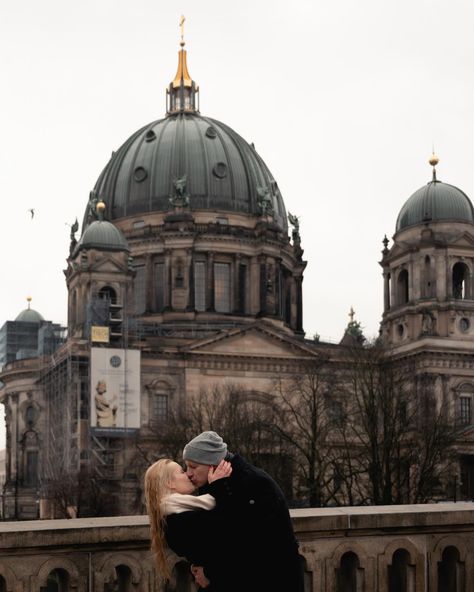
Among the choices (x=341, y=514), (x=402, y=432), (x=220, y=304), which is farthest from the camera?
(x=220, y=304)

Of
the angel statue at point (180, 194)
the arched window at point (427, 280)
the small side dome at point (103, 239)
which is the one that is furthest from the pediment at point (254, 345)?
the angel statue at point (180, 194)

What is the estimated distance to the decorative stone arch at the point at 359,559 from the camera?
12.1 m

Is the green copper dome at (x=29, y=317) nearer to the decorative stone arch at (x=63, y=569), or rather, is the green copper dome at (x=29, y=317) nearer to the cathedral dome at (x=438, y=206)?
the cathedral dome at (x=438, y=206)

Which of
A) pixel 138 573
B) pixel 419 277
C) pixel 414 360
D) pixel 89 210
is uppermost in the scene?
pixel 89 210

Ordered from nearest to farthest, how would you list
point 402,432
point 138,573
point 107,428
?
point 138,573 < point 402,432 < point 107,428

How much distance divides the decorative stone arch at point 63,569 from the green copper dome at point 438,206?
3019 inches

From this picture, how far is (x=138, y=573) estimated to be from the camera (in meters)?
11.4

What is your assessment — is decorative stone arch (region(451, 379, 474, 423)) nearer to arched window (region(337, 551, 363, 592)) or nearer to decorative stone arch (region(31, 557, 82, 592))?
arched window (region(337, 551, 363, 592))

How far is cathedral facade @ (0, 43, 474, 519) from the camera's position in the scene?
269 ft

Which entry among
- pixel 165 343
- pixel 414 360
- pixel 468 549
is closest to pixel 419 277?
pixel 414 360

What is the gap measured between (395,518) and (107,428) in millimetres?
68560

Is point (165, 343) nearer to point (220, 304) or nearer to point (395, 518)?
point (220, 304)

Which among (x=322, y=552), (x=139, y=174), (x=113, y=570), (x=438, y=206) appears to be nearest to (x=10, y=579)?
(x=113, y=570)

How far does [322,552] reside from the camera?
39.7ft
